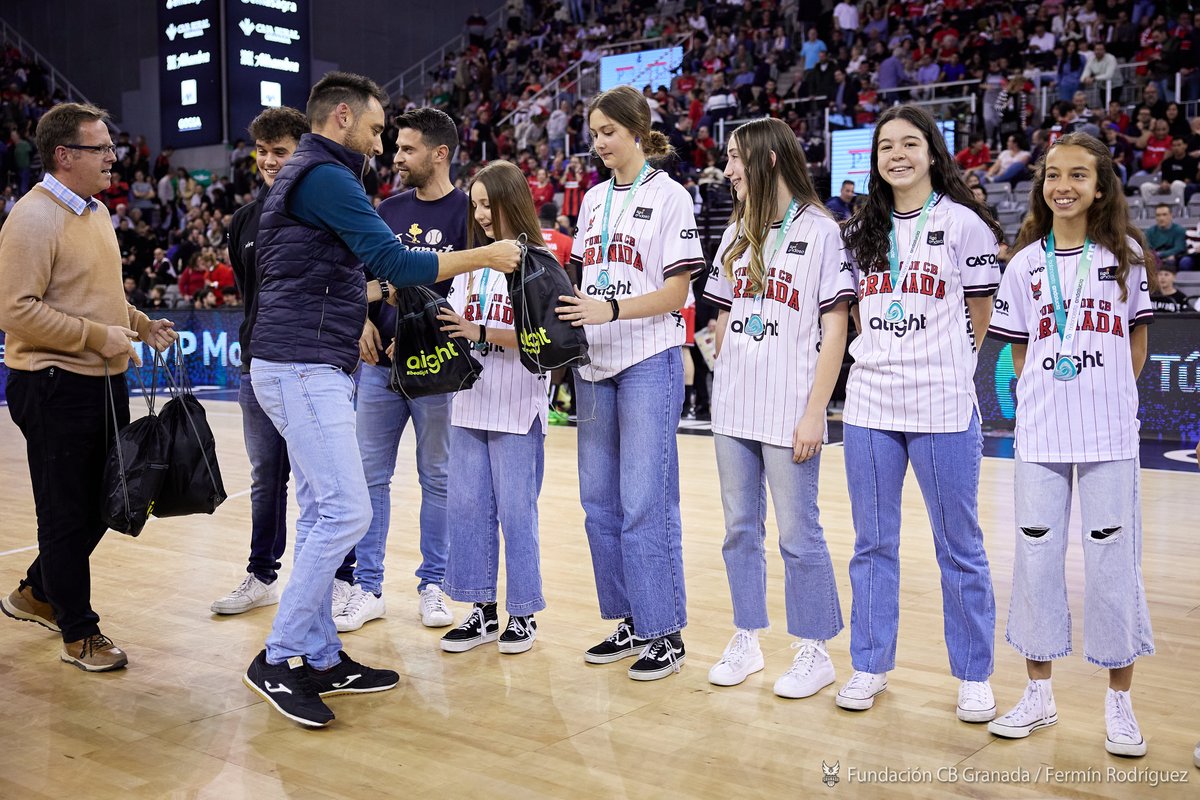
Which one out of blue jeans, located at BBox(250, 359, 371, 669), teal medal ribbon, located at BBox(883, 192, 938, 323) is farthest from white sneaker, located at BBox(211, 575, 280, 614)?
teal medal ribbon, located at BBox(883, 192, 938, 323)

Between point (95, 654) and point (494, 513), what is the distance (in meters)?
1.37

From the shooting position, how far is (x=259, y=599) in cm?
441

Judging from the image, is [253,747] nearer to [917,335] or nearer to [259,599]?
[259,599]

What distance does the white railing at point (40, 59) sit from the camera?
24719 millimetres

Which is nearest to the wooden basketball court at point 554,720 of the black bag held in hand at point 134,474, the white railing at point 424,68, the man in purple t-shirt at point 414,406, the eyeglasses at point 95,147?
the man in purple t-shirt at point 414,406

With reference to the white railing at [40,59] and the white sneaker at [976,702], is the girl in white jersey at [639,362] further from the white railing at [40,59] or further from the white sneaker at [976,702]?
the white railing at [40,59]

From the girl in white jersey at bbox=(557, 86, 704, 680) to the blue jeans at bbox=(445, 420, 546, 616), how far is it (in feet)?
0.74

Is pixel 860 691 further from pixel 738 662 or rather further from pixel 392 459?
pixel 392 459

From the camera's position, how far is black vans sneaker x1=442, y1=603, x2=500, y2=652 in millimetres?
3865

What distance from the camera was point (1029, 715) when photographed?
9.98ft

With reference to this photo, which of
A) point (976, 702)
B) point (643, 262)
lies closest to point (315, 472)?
point (643, 262)

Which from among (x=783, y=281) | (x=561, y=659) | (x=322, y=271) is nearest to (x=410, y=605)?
(x=561, y=659)

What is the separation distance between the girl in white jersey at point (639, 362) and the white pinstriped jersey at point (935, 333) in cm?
65

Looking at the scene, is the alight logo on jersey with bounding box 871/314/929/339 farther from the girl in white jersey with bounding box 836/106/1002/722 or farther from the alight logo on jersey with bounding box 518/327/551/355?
the alight logo on jersey with bounding box 518/327/551/355
